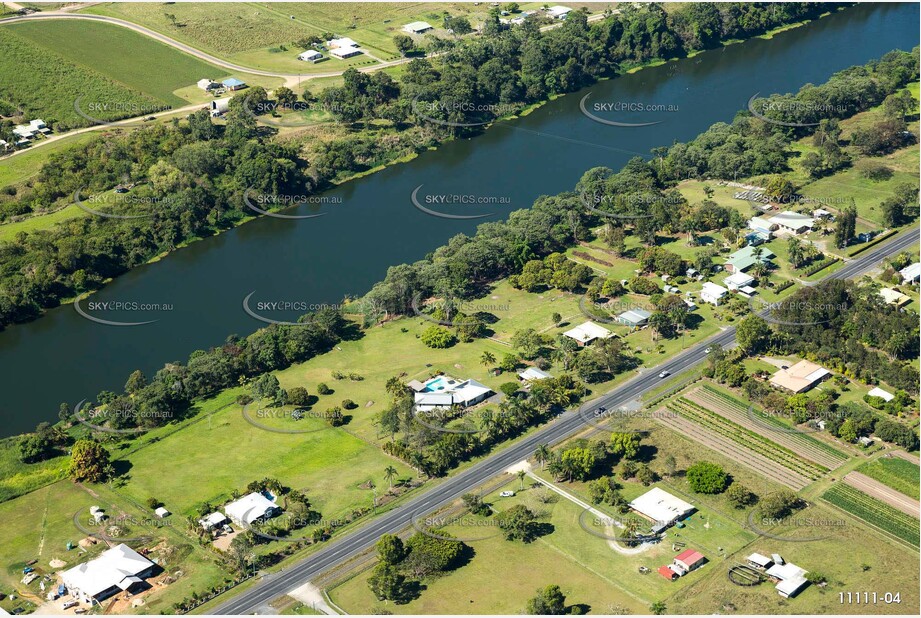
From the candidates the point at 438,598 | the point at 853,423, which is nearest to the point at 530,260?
the point at 853,423

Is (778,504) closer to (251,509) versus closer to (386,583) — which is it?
(386,583)

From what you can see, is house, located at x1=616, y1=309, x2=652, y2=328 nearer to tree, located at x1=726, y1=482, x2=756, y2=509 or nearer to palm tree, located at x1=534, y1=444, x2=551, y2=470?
palm tree, located at x1=534, y1=444, x2=551, y2=470

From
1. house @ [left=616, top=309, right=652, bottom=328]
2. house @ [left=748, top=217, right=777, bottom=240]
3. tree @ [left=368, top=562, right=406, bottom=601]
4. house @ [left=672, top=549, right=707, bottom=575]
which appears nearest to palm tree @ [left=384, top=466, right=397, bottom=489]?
tree @ [left=368, top=562, right=406, bottom=601]

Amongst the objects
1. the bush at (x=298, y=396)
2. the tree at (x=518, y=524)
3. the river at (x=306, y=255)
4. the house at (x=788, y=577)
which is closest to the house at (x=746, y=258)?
the river at (x=306, y=255)

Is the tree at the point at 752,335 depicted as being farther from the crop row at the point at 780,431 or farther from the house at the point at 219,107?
the house at the point at 219,107

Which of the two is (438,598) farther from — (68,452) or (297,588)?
(68,452)

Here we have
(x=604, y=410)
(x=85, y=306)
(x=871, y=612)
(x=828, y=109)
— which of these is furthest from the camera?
(x=828, y=109)

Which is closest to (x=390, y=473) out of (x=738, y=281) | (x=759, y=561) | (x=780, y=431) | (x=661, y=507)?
(x=661, y=507)
